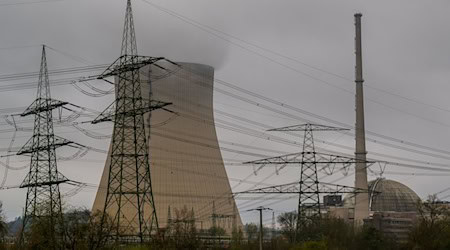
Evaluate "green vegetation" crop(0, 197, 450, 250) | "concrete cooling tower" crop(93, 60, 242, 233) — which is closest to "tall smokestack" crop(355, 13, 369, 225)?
"green vegetation" crop(0, 197, 450, 250)

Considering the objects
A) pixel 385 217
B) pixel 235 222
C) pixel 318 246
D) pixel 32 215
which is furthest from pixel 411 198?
pixel 32 215

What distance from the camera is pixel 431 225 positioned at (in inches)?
1694

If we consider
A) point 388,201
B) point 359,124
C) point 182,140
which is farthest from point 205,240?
point 388,201

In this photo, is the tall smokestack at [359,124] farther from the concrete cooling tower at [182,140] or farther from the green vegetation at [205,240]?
the concrete cooling tower at [182,140]

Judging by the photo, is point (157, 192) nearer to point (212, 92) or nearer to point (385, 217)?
point (212, 92)

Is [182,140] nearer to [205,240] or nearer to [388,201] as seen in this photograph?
[205,240]

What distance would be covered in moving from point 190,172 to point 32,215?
16562 mm

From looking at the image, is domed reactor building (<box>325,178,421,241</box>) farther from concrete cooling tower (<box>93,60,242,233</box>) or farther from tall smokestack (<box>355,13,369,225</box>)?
concrete cooling tower (<box>93,60,242,233</box>)

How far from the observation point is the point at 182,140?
44031mm

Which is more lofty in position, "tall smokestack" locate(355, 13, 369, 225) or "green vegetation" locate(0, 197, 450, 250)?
"tall smokestack" locate(355, 13, 369, 225)

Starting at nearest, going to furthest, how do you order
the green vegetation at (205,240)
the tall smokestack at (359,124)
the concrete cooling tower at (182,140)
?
the green vegetation at (205,240), the concrete cooling tower at (182,140), the tall smokestack at (359,124)

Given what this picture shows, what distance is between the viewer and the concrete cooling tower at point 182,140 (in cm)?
4384

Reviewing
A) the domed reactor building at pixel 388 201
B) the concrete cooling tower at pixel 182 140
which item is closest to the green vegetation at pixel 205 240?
the concrete cooling tower at pixel 182 140

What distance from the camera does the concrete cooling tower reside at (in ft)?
144
